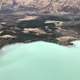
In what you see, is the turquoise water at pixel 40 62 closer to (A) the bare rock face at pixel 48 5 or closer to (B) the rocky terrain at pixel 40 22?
(B) the rocky terrain at pixel 40 22

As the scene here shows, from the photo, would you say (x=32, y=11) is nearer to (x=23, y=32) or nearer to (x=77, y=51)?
(x=23, y=32)

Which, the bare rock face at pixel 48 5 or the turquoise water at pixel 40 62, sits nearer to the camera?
the turquoise water at pixel 40 62

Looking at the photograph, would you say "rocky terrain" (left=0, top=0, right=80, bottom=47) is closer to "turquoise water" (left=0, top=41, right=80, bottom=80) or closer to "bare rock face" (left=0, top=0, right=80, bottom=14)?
"bare rock face" (left=0, top=0, right=80, bottom=14)

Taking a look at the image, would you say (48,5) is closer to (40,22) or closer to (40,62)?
(40,22)

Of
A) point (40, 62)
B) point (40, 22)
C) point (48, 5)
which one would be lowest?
point (48, 5)

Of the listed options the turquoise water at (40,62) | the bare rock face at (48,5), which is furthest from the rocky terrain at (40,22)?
the turquoise water at (40,62)

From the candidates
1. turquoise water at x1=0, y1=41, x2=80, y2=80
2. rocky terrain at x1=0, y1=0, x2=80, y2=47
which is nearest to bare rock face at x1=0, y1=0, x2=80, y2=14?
rocky terrain at x1=0, y1=0, x2=80, y2=47

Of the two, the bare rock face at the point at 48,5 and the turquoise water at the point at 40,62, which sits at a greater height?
the turquoise water at the point at 40,62

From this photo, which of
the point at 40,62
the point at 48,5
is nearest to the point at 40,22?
the point at 48,5
